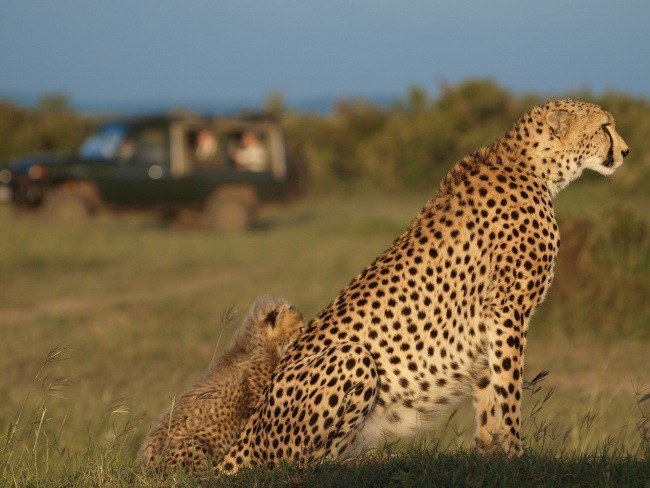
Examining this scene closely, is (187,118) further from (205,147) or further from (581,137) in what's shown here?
(581,137)

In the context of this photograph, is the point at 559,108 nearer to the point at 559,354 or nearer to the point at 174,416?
the point at 174,416

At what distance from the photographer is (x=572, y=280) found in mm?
9602

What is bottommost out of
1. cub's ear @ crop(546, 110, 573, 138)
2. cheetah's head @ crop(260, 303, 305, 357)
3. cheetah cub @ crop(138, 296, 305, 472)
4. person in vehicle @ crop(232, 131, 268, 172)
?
person in vehicle @ crop(232, 131, 268, 172)

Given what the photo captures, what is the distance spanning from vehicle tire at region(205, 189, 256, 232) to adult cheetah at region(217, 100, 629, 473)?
15.2 m

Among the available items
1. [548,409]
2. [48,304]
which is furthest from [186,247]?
[548,409]

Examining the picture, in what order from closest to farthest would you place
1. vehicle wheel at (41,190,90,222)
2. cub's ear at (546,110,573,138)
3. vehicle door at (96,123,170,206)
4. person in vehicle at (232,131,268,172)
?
cub's ear at (546,110,573,138) → vehicle door at (96,123,170,206) → vehicle wheel at (41,190,90,222) → person in vehicle at (232,131,268,172)

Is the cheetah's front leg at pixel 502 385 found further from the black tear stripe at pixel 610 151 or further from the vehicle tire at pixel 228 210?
the vehicle tire at pixel 228 210

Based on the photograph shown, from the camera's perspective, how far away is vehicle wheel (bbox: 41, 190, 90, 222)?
18.8 meters

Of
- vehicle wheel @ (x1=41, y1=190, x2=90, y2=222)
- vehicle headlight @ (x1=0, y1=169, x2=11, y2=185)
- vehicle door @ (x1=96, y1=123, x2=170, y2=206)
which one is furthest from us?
vehicle headlight @ (x1=0, y1=169, x2=11, y2=185)

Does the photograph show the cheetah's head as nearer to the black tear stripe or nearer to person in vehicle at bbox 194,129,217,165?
the black tear stripe

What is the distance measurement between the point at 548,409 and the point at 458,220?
3.01 meters

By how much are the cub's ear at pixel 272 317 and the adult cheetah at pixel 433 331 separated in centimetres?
60

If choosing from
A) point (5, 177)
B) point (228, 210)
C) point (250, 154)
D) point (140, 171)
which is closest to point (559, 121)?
point (140, 171)

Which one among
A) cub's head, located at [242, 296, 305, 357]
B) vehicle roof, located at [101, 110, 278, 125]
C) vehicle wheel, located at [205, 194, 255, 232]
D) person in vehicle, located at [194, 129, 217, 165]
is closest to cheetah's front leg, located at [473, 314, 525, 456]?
cub's head, located at [242, 296, 305, 357]
